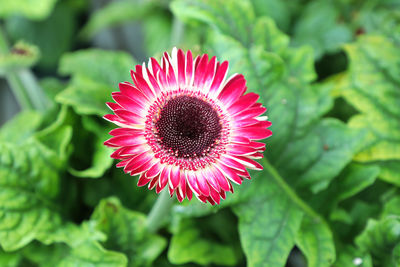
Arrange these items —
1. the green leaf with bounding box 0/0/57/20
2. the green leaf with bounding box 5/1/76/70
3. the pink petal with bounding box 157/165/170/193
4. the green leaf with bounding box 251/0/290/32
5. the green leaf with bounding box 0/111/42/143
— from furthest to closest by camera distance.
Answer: the green leaf with bounding box 5/1/76/70, the green leaf with bounding box 0/0/57/20, the green leaf with bounding box 251/0/290/32, the green leaf with bounding box 0/111/42/143, the pink petal with bounding box 157/165/170/193

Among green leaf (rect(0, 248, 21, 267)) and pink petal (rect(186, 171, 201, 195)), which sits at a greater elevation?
pink petal (rect(186, 171, 201, 195))

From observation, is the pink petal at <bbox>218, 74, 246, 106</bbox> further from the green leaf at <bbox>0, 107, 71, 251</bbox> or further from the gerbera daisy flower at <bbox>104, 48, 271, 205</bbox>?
the green leaf at <bbox>0, 107, 71, 251</bbox>

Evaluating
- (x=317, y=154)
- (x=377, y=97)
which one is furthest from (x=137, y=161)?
(x=377, y=97)

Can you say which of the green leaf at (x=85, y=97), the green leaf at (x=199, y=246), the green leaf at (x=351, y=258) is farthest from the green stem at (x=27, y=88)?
the green leaf at (x=351, y=258)

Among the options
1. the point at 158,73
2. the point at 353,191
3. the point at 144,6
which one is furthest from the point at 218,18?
the point at 144,6

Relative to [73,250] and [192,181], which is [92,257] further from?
[192,181]

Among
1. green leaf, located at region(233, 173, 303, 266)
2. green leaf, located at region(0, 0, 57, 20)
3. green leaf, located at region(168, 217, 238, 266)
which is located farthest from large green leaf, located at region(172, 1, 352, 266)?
green leaf, located at region(0, 0, 57, 20)

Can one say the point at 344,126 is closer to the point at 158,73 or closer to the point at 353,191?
the point at 353,191

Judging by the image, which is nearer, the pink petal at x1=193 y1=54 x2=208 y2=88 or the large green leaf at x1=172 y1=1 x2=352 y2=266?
the pink petal at x1=193 y1=54 x2=208 y2=88
